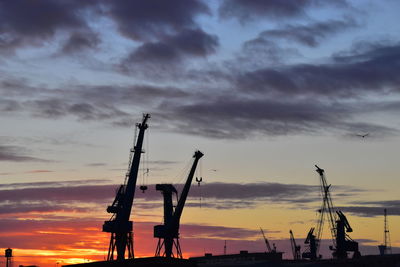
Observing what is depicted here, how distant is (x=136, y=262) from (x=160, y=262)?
21.5ft

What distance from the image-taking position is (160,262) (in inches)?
7766

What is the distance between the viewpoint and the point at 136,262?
198125 mm
